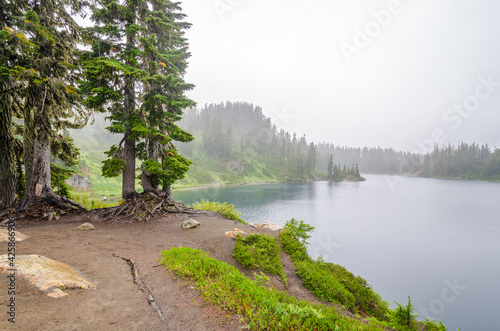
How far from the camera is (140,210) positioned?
11992 mm

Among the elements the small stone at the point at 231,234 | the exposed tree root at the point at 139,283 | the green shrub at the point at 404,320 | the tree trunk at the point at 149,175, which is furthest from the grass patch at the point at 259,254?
the tree trunk at the point at 149,175

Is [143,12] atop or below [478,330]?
atop

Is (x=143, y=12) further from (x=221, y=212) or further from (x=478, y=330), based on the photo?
(x=478, y=330)

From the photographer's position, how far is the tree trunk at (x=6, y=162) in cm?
1005

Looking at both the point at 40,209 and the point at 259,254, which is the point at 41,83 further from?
the point at 259,254

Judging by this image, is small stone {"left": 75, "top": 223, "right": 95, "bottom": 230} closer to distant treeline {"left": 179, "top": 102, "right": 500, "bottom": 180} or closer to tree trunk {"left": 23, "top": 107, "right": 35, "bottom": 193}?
tree trunk {"left": 23, "top": 107, "right": 35, "bottom": 193}

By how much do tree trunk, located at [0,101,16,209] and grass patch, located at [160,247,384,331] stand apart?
11.0m

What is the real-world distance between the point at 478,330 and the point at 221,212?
16.0 meters

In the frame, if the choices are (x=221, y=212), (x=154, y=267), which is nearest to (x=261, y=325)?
(x=154, y=267)

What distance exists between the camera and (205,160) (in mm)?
105688

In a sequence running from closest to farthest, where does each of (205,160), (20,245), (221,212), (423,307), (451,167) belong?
(20,245)
(423,307)
(221,212)
(205,160)
(451,167)

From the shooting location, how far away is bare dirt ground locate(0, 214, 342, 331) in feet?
11.5

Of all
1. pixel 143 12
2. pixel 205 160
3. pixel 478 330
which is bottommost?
pixel 478 330

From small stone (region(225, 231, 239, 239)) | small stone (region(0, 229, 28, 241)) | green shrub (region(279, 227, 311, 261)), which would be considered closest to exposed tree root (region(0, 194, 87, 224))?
small stone (region(0, 229, 28, 241))
